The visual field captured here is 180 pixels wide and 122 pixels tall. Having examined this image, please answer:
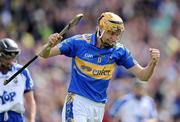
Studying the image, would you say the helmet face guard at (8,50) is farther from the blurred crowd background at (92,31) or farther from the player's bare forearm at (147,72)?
the blurred crowd background at (92,31)

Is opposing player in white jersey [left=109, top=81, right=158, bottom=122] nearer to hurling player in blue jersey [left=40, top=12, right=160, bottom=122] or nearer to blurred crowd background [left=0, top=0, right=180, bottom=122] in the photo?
blurred crowd background [left=0, top=0, right=180, bottom=122]

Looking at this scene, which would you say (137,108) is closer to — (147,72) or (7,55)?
(7,55)

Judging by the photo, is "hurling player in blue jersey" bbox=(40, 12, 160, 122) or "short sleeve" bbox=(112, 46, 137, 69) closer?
"hurling player in blue jersey" bbox=(40, 12, 160, 122)

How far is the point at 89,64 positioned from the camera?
44.1 feet

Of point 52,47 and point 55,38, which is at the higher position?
Result: point 55,38

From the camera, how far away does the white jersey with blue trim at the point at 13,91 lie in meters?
14.3

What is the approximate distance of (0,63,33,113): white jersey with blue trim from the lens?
14266mm

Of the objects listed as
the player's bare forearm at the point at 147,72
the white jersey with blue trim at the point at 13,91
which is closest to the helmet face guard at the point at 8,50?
the white jersey with blue trim at the point at 13,91

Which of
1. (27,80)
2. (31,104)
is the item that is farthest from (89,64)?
(31,104)

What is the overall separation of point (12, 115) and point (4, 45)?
941 mm

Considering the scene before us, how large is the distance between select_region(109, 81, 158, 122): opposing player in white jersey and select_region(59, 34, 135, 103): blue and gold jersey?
13.5ft

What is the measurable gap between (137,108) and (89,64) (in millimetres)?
4500

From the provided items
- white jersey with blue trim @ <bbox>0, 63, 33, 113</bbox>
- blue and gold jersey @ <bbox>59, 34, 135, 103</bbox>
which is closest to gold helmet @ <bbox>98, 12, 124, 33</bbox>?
blue and gold jersey @ <bbox>59, 34, 135, 103</bbox>

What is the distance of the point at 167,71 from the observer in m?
23.0
